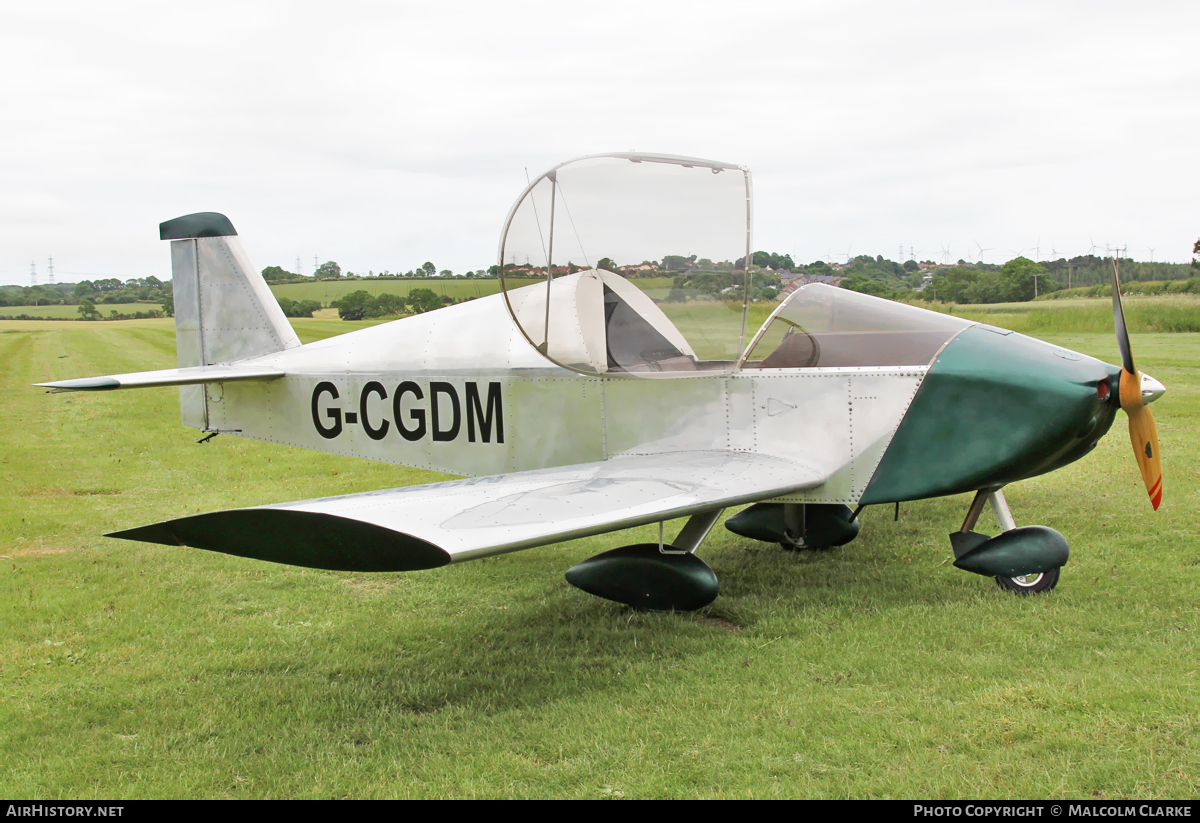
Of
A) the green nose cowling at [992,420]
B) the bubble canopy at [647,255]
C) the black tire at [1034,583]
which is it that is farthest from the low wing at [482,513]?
the black tire at [1034,583]

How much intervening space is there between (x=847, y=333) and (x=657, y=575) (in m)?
2.05

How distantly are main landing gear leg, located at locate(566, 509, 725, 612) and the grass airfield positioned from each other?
0.17 m

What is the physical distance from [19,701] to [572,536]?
3.00 m

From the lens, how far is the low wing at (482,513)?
3.45 meters

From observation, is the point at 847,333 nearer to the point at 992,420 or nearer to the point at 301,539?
the point at 992,420

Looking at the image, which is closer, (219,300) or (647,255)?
(647,255)

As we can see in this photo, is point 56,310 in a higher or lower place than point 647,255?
higher

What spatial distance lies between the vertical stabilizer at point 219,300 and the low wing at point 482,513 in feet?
13.2

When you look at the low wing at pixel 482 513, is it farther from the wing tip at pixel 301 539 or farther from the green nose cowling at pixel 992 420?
the green nose cowling at pixel 992 420

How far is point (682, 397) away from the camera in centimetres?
578

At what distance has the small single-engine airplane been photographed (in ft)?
16.7

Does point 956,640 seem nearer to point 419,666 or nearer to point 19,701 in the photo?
point 419,666

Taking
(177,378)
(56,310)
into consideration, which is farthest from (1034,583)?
(56,310)

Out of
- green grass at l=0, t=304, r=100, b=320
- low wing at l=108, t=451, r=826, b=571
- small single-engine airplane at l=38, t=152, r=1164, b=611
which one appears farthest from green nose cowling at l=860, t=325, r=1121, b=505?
green grass at l=0, t=304, r=100, b=320
